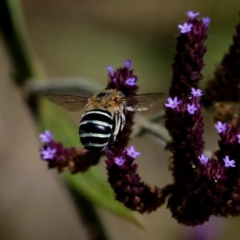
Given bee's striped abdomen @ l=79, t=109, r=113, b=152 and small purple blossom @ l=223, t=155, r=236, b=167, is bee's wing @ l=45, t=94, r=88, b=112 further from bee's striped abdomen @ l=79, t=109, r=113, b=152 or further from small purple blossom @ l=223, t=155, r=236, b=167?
small purple blossom @ l=223, t=155, r=236, b=167

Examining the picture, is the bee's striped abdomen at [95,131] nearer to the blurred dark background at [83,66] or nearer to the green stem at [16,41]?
the green stem at [16,41]

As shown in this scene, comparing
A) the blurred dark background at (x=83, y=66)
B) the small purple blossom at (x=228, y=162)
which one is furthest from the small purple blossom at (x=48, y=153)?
the blurred dark background at (x=83, y=66)

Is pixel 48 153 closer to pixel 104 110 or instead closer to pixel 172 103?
pixel 104 110

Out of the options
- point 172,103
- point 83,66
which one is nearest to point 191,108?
point 172,103

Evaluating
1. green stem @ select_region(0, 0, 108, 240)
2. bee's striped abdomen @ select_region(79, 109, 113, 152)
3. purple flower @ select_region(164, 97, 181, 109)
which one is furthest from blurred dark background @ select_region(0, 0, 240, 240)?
bee's striped abdomen @ select_region(79, 109, 113, 152)

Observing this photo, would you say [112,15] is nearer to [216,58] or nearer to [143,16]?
[143,16]

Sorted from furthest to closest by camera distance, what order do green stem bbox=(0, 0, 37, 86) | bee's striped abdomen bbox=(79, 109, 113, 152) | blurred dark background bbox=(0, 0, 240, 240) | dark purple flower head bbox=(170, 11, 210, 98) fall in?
blurred dark background bbox=(0, 0, 240, 240), green stem bbox=(0, 0, 37, 86), dark purple flower head bbox=(170, 11, 210, 98), bee's striped abdomen bbox=(79, 109, 113, 152)
